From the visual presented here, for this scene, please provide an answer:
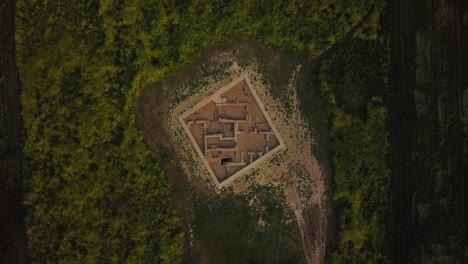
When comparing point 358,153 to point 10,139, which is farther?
point 358,153

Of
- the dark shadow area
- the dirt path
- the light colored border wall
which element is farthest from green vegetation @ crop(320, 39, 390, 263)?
the dark shadow area

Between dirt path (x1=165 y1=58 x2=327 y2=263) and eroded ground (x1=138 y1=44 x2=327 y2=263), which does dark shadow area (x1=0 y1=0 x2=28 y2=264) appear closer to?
eroded ground (x1=138 y1=44 x2=327 y2=263)

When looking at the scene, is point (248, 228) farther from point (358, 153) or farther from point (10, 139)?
point (10, 139)

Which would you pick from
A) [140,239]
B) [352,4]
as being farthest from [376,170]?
[140,239]

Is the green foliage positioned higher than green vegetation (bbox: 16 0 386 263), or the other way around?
green vegetation (bbox: 16 0 386 263)

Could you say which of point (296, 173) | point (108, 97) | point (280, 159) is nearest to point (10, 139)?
point (108, 97)

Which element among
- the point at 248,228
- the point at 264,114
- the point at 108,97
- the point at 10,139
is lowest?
the point at 248,228

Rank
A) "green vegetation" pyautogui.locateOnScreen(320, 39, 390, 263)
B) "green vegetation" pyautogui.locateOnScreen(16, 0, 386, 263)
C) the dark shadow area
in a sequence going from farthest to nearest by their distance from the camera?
"green vegetation" pyautogui.locateOnScreen(320, 39, 390, 263) → the dark shadow area → "green vegetation" pyautogui.locateOnScreen(16, 0, 386, 263)
